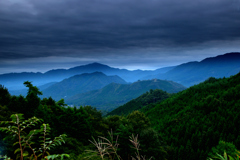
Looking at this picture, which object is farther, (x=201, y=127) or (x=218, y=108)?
(x=218, y=108)

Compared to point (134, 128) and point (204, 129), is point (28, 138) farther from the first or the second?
point (204, 129)

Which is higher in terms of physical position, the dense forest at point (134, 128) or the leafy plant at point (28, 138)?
the leafy plant at point (28, 138)

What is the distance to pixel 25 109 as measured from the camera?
91.0 ft

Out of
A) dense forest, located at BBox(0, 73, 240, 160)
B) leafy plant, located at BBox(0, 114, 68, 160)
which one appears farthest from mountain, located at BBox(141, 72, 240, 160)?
leafy plant, located at BBox(0, 114, 68, 160)

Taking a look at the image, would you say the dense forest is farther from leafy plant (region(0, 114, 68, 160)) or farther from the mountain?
leafy plant (region(0, 114, 68, 160))

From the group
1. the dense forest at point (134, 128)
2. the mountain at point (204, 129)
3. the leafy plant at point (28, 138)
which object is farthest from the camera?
the mountain at point (204, 129)

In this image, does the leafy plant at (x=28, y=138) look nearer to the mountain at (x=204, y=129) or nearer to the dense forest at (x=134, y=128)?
the dense forest at (x=134, y=128)

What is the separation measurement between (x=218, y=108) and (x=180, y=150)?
33.3 meters

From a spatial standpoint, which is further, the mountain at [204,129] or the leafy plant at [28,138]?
the mountain at [204,129]

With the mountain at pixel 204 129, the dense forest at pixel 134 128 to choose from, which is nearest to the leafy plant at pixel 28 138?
the dense forest at pixel 134 128

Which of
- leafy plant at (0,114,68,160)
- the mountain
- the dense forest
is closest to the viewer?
leafy plant at (0,114,68,160)

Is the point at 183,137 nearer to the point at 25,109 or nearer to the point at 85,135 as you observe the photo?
the point at 85,135

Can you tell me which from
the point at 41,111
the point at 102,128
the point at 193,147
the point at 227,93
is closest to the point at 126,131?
the point at 102,128

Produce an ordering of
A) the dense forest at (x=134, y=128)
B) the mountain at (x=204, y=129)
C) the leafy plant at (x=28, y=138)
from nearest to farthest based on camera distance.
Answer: the leafy plant at (x=28, y=138)
the dense forest at (x=134, y=128)
the mountain at (x=204, y=129)
